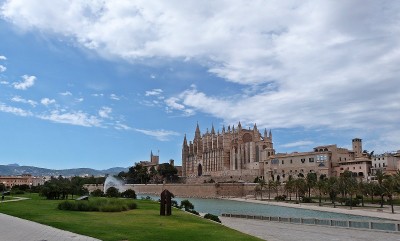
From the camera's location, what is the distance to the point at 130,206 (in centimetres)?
3131

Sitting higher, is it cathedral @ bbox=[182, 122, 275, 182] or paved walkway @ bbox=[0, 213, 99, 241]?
cathedral @ bbox=[182, 122, 275, 182]

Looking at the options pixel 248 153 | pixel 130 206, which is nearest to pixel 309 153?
pixel 248 153

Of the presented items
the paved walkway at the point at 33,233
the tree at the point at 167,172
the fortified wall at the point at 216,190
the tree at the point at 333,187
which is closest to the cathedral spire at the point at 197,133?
the tree at the point at 167,172

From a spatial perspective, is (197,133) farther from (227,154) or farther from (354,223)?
(354,223)

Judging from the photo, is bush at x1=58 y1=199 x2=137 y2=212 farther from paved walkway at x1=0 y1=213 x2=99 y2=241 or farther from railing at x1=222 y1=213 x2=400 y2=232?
railing at x1=222 y1=213 x2=400 y2=232

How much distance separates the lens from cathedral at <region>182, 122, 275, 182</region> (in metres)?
116

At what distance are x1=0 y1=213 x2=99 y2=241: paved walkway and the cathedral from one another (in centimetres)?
9586

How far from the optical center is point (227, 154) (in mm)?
134125

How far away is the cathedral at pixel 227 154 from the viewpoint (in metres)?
116

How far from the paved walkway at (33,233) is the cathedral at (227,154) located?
315 feet

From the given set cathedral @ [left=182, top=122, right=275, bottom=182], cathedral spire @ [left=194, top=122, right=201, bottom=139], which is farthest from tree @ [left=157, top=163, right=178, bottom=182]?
cathedral spire @ [left=194, top=122, right=201, bottom=139]

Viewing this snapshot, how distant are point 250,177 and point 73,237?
99379 mm

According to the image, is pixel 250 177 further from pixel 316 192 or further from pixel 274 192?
pixel 316 192

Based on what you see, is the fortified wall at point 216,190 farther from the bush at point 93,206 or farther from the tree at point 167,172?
the bush at point 93,206
